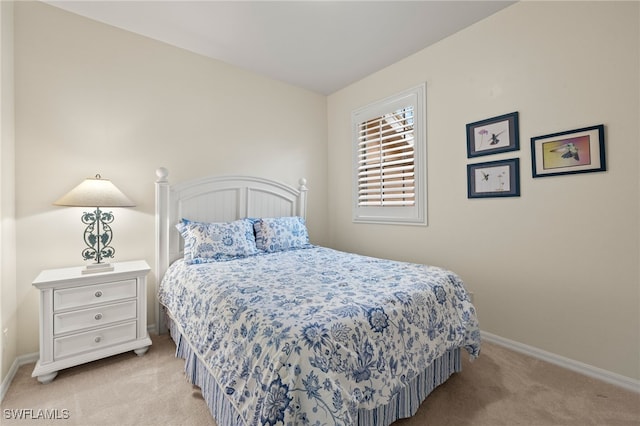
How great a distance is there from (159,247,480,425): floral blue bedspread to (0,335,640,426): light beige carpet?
11.9 inches

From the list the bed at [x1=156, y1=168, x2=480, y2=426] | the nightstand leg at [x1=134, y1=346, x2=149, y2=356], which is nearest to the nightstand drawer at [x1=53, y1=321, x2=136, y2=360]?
the nightstand leg at [x1=134, y1=346, x2=149, y2=356]

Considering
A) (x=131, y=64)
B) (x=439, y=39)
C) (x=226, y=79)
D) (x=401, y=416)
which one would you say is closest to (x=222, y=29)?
(x=226, y=79)

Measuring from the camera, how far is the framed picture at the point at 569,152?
1.89 m

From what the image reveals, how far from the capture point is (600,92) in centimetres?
188

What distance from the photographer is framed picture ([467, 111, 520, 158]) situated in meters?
2.27

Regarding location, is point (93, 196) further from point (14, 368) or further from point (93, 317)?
point (14, 368)

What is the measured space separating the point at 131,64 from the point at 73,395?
2575 millimetres

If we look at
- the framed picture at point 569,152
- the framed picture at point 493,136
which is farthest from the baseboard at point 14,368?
the framed picture at point 569,152

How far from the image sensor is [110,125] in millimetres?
2441

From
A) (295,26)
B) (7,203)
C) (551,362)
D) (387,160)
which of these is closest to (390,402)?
(551,362)

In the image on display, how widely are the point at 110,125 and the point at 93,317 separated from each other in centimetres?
156

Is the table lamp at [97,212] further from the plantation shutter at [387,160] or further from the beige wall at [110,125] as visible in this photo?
the plantation shutter at [387,160]

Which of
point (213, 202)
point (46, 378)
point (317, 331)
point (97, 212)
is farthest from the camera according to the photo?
point (213, 202)

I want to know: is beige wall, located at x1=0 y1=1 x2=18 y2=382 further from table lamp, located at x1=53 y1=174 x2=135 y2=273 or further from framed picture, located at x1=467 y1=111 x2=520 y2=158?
framed picture, located at x1=467 y1=111 x2=520 y2=158
